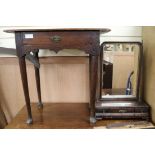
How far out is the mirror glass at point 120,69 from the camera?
1.07 metres

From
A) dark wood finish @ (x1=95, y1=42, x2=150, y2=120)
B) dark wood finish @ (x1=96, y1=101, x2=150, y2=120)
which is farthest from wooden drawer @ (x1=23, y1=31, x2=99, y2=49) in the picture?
dark wood finish @ (x1=96, y1=101, x2=150, y2=120)

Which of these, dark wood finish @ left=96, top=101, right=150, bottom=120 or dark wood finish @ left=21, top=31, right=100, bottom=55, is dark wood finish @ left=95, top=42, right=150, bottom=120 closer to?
dark wood finish @ left=96, top=101, right=150, bottom=120

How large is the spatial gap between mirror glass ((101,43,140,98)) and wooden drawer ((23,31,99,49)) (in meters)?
0.23

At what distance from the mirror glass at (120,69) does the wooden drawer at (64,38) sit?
232mm

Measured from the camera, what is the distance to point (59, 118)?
1087 millimetres

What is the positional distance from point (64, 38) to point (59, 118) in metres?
0.50

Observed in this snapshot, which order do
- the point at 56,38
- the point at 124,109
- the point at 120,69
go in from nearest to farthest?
the point at 56,38, the point at 124,109, the point at 120,69

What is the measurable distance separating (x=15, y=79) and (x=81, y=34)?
729 mm

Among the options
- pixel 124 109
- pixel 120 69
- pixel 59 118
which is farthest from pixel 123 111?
pixel 59 118

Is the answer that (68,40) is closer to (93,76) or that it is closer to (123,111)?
(93,76)

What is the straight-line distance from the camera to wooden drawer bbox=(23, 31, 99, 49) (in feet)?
2.74
